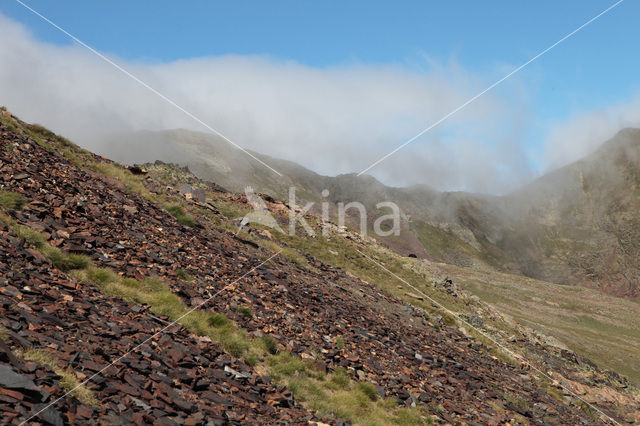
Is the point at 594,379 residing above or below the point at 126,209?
below

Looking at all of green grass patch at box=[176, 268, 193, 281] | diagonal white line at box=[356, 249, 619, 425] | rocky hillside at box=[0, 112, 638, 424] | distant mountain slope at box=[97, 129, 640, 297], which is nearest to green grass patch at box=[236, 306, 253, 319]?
rocky hillside at box=[0, 112, 638, 424]

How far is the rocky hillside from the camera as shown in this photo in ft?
26.6

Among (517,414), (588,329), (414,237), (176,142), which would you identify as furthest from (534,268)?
(517,414)

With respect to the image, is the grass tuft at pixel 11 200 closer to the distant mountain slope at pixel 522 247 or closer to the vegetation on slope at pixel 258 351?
the vegetation on slope at pixel 258 351

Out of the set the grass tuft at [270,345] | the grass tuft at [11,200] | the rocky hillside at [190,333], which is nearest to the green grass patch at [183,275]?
the rocky hillside at [190,333]

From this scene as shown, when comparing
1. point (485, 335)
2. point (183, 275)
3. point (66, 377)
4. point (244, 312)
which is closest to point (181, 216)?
point (183, 275)

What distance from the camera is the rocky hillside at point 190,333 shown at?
26.6 feet

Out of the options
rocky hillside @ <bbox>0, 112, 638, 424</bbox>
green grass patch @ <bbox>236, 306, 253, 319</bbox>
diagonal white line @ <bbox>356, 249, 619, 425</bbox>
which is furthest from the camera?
diagonal white line @ <bbox>356, 249, 619, 425</bbox>

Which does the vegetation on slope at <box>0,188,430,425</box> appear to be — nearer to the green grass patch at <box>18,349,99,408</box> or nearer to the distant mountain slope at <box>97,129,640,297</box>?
the green grass patch at <box>18,349,99,408</box>

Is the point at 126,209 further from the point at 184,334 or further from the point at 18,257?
the point at 184,334

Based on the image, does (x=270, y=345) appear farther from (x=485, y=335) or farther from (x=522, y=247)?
(x=522, y=247)

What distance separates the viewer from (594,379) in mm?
31703

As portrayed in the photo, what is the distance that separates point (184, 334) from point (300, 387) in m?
3.45

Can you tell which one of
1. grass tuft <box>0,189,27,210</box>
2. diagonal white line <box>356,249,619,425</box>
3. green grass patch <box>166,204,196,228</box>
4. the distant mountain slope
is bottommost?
diagonal white line <box>356,249,619,425</box>
